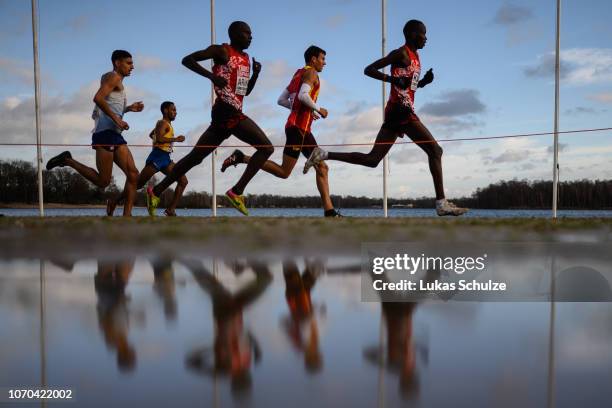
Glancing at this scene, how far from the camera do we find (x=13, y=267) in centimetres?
A: 355

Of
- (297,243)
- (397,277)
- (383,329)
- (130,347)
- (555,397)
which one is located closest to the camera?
(555,397)

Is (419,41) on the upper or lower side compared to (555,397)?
upper

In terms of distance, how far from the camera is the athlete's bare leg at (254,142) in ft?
26.6

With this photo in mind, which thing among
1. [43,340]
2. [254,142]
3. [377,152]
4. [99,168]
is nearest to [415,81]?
[377,152]

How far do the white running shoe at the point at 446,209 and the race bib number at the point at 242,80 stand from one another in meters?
3.22

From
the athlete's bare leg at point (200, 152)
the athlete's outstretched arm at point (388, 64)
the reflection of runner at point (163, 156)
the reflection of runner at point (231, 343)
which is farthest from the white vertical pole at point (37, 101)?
the reflection of runner at point (231, 343)

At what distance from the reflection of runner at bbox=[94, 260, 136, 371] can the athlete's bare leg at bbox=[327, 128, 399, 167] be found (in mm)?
5121

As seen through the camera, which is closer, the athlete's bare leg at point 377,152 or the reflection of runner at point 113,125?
the reflection of runner at point 113,125

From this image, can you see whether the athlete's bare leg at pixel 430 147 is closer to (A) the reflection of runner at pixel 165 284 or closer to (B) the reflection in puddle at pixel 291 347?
(A) the reflection of runner at pixel 165 284

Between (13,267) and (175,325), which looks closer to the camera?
(175,325)

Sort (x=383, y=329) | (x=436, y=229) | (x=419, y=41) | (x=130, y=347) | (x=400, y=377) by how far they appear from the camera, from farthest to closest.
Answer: (x=419, y=41)
(x=436, y=229)
(x=383, y=329)
(x=130, y=347)
(x=400, y=377)

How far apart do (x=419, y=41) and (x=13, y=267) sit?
6.35m

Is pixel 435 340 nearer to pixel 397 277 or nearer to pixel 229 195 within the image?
pixel 397 277

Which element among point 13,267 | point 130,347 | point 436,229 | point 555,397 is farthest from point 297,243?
point 555,397
